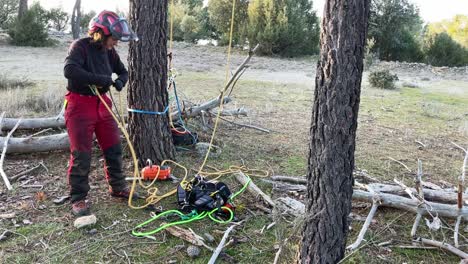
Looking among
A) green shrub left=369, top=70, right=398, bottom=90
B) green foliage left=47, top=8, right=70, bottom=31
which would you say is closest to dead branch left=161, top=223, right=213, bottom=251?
green shrub left=369, top=70, right=398, bottom=90

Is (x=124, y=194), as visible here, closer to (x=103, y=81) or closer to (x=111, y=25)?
(x=103, y=81)

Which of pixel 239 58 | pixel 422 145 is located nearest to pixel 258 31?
pixel 239 58

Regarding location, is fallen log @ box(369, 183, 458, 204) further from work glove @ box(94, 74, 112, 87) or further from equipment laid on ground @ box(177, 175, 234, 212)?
work glove @ box(94, 74, 112, 87)

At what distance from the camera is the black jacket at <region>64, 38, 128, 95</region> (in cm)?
355

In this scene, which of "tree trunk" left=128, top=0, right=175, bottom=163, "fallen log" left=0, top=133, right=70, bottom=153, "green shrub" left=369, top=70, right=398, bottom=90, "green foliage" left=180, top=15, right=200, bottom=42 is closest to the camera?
"tree trunk" left=128, top=0, right=175, bottom=163

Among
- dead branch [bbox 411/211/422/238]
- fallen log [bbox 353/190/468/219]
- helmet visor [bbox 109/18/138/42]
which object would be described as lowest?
dead branch [bbox 411/211/422/238]

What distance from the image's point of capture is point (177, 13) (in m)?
29.3

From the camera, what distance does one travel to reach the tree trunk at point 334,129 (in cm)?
236

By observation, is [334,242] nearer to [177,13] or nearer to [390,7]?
[390,7]

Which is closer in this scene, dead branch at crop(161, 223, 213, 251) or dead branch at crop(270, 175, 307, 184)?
dead branch at crop(161, 223, 213, 251)

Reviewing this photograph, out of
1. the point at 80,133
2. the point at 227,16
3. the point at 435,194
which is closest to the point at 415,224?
the point at 435,194

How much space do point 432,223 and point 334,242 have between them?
124 cm

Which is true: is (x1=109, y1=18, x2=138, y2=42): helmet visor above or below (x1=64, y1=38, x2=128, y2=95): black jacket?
above

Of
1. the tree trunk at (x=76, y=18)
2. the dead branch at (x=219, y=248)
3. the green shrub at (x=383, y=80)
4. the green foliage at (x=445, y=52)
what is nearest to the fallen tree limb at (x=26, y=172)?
the dead branch at (x=219, y=248)
